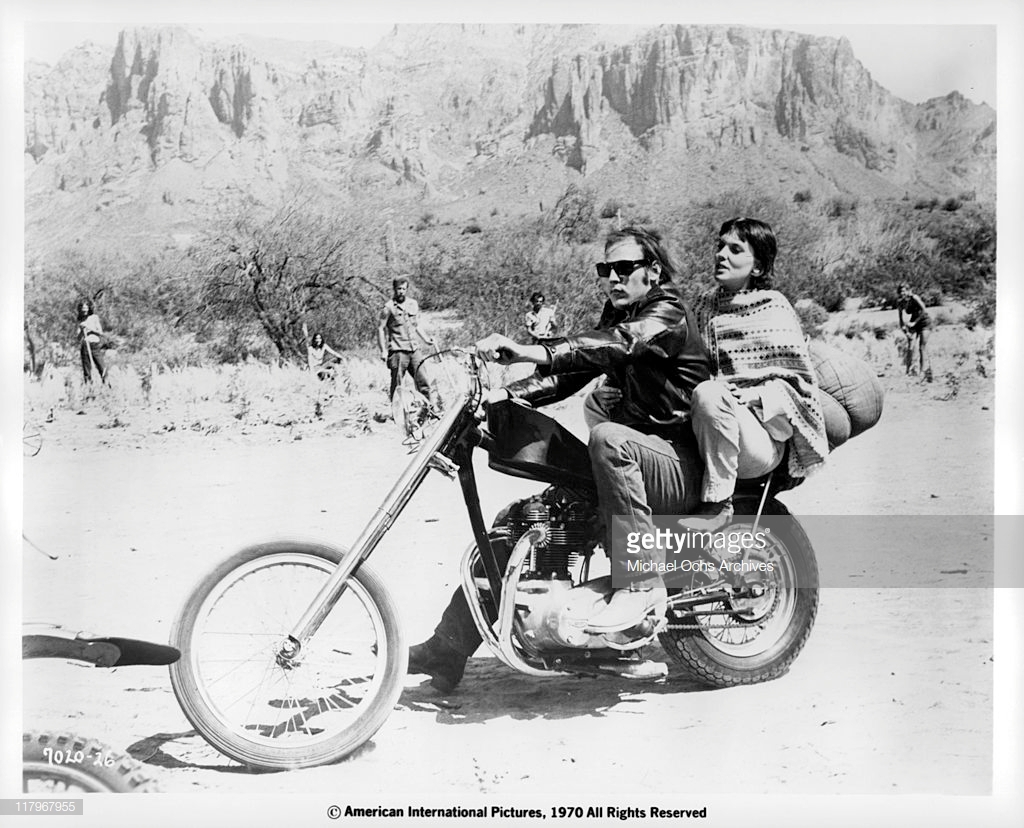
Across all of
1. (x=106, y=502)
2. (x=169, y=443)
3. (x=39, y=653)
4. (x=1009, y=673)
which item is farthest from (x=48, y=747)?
(x=1009, y=673)

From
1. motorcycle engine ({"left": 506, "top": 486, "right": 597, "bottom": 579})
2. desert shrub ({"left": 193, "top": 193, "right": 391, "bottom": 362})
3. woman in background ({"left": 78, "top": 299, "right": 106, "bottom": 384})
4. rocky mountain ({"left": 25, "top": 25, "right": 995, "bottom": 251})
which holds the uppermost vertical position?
rocky mountain ({"left": 25, "top": 25, "right": 995, "bottom": 251})

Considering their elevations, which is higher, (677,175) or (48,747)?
(677,175)

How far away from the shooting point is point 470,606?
418cm

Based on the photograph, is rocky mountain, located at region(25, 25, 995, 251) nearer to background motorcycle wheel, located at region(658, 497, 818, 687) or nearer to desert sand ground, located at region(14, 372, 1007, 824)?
desert sand ground, located at region(14, 372, 1007, 824)

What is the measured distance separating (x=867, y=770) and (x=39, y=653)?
3530 millimetres

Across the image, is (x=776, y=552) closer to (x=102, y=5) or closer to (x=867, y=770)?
(x=867, y=770)

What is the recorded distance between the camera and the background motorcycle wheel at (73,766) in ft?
13.8

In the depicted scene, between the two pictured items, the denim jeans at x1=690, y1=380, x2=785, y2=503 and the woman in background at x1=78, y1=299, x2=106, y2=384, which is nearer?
the denim jeans at x1=690, y1=380, x2=785, y2=503

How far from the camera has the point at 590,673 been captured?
4184mm

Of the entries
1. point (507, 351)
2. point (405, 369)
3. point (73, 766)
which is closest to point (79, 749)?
point (73, 766)

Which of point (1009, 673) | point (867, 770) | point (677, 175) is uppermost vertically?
point (677, 175)

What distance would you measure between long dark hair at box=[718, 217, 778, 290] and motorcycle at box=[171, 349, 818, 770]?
2.79 ft

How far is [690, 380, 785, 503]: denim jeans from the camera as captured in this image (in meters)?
4.11

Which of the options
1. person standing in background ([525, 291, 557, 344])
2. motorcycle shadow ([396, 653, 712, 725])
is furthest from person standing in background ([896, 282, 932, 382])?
motorcycle shadow ([396, 653, 712, 725])
